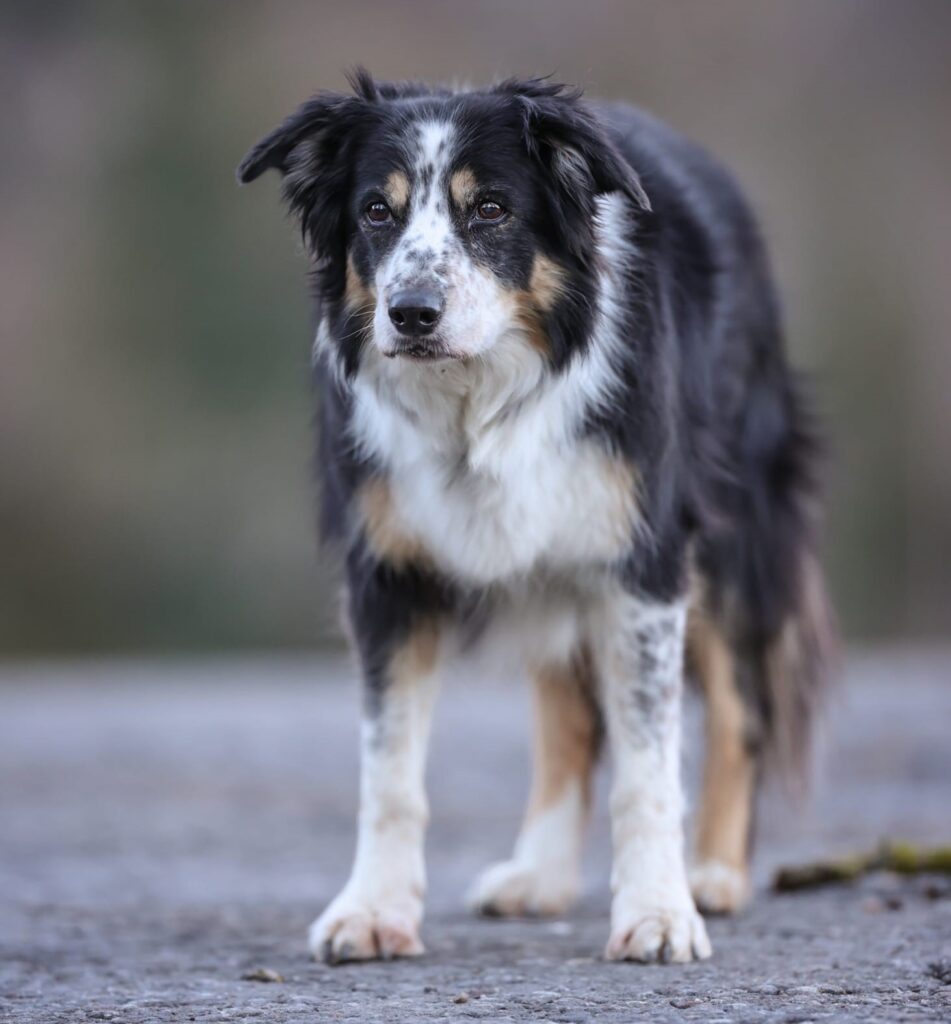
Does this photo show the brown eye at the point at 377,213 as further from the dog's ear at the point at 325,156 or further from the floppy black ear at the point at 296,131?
the floppy black ear at the point at 296,131

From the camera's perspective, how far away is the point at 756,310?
5895 mm

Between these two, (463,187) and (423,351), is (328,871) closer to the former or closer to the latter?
(423,351)

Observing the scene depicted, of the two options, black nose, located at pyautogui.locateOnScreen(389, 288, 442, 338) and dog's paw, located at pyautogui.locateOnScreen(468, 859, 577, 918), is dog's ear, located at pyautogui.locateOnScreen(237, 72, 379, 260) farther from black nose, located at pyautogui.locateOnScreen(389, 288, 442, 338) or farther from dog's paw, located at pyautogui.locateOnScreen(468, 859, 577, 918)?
dog's paw, located at pyautogui.locateOnScreen(468, 859, 577, 918)

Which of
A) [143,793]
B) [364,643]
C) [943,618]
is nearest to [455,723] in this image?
[143,793]

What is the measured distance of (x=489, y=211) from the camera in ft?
15.0

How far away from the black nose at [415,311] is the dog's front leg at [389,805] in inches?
34.8

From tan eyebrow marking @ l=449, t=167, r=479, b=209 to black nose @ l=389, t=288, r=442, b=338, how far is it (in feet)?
1.03

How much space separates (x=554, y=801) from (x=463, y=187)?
82.0 inches

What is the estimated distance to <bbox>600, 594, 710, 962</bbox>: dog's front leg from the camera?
450 centimetres

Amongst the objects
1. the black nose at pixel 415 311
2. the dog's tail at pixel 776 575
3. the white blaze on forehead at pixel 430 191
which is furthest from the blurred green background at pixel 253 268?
the black nose at pixel 415 311

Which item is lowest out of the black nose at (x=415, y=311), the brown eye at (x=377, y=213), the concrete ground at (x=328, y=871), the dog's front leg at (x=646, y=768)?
the concrete ground at (x=328, y=871)

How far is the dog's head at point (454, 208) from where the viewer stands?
14.6 ft

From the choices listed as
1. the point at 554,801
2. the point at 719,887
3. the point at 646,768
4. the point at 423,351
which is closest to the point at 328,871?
the point at 554,801

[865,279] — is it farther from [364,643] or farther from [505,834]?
[364,643]
